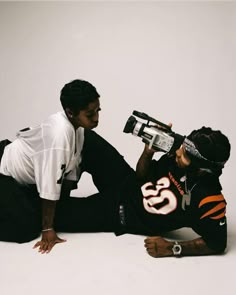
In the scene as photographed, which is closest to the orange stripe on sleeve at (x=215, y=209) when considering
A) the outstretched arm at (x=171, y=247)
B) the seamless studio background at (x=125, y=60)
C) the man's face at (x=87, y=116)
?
the outstretched arm at (x=171, y=247)

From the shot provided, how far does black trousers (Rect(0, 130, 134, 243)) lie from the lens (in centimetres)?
210

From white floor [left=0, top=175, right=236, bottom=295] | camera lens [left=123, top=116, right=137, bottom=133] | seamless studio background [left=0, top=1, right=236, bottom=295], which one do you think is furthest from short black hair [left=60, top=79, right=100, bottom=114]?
seamless studio background [left=0, top=1, right=236, bottom=295]

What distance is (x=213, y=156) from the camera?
1.87 m

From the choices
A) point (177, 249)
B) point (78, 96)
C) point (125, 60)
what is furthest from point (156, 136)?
point (125, 60)

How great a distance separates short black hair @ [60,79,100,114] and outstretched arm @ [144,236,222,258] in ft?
2.00

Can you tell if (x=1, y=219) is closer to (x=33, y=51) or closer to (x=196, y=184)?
(x=196, y=184)

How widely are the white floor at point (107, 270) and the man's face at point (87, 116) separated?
0.51 m

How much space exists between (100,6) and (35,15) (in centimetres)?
46

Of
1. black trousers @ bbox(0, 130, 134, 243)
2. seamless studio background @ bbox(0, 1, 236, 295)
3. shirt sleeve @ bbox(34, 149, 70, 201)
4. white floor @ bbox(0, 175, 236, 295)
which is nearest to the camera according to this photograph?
white floor @ bbox(0, 175, 236, 295)

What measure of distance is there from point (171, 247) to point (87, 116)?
619 millimetres

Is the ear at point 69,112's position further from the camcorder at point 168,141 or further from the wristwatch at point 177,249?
the wristwatch at point 177,249

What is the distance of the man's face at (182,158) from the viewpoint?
1943 mm

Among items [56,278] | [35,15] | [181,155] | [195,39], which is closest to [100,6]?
[35,15]

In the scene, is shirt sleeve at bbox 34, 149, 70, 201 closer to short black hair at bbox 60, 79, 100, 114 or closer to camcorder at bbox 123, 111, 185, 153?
short black hair at bbox 60, 79, 100, 114
